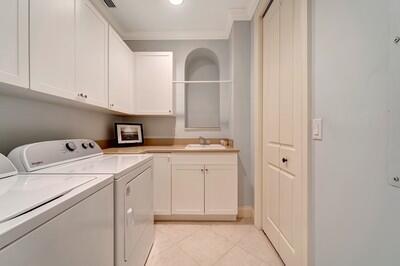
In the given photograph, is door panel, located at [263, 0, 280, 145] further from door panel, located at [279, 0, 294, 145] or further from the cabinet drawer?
the cabinet drawer

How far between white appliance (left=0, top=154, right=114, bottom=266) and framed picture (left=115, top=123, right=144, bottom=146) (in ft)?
4.93

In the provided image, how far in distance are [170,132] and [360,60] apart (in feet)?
7.92

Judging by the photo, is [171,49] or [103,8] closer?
[103,8]

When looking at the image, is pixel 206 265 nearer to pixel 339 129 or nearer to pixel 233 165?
pixel 233 165

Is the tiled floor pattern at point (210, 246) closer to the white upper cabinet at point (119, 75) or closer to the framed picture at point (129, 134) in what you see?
the framed picture at point (129, 134)

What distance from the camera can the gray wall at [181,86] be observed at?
2.85m

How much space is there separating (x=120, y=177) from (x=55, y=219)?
0.48 metres

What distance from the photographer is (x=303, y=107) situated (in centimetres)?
121

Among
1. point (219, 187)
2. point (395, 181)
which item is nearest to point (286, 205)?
point (219, 187)

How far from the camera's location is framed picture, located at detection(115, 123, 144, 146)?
8.20ft

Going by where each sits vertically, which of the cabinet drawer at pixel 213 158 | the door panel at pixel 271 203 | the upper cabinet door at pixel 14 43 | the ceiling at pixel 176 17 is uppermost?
the ceiling at pixel 176 17

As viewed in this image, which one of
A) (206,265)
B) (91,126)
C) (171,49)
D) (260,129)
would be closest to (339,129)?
(260,129)

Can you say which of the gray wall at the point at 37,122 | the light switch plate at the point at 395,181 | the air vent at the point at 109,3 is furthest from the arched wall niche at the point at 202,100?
the light switch plate at the point at 395,181

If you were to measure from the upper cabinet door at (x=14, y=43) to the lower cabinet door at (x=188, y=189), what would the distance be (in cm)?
161
